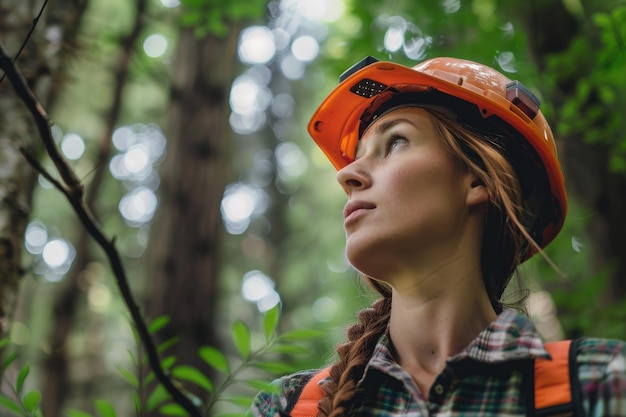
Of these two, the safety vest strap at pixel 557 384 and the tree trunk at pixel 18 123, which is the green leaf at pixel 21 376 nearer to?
the safety vest strap at pixel 557 384

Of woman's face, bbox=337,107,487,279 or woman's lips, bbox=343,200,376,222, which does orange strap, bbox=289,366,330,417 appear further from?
woman's lips, bbox=343,200,376,222

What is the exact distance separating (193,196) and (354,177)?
346cm

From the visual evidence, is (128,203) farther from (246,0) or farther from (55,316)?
(246,0)

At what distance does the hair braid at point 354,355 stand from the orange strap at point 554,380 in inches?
20.6

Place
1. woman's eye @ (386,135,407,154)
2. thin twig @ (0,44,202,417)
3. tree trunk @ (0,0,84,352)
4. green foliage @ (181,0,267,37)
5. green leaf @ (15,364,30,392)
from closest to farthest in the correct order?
thin twig @ (0,44,202,417) < green leaf @ (15,364,30,392) < woman's eye @ (386,135,407,154) < tree trunk @ (0,0,84,352) < green foliage @ (181,0,267,37)

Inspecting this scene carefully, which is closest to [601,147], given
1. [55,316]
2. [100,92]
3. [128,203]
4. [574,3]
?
[574,3]

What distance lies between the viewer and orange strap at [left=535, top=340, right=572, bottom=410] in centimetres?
170

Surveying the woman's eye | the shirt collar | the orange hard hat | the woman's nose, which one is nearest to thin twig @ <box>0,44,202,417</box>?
the shirt collar

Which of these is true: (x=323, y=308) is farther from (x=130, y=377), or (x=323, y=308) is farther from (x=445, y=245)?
(x=130, y=377)

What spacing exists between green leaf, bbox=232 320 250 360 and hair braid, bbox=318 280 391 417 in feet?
1.01

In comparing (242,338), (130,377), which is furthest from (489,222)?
(130,377)

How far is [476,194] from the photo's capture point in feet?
7.56

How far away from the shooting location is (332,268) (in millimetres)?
18250

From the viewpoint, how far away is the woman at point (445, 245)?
1.87 meters
